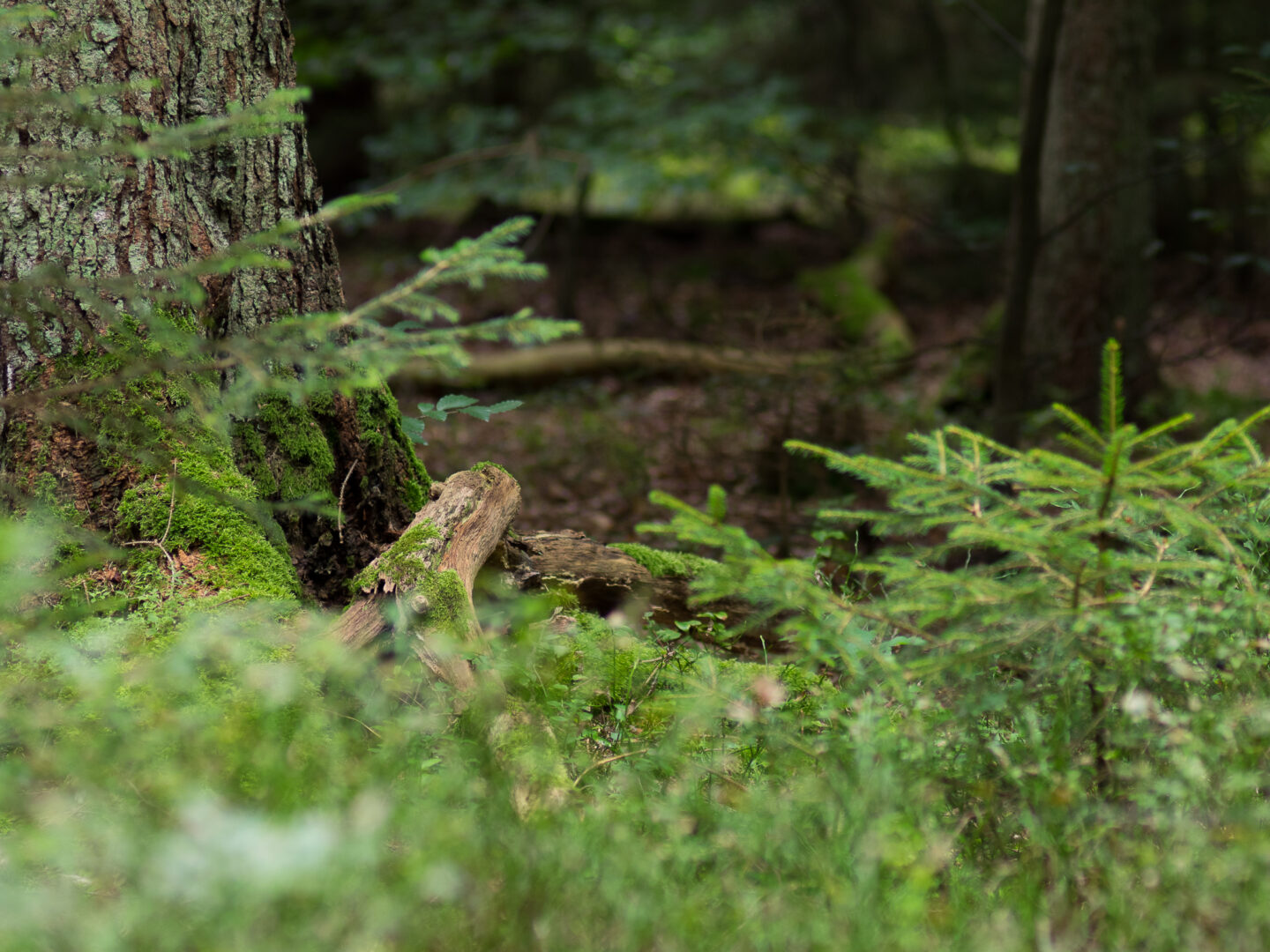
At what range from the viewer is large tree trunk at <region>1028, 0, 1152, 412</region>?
22.0 feet

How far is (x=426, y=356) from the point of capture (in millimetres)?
1905

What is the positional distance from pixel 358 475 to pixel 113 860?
201 cm

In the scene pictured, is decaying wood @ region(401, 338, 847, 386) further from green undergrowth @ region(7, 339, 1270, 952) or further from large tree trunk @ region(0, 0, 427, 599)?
green undergrowth @ region(7, 339, 1270, 952)

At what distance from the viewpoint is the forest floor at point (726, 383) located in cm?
611

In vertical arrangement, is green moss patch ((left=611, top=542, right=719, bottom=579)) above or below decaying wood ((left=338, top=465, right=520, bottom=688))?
below

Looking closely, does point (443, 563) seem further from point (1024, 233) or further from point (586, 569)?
point (1024, 233)

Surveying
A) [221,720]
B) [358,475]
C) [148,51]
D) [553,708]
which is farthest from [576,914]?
[148,51]

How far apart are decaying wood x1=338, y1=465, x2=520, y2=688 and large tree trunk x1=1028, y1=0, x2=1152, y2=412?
16.2 ft

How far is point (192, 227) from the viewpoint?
283 centimetres

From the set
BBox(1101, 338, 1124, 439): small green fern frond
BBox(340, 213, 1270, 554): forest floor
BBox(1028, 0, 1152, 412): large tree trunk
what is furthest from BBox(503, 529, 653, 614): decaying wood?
BBox(1028, 0, 1152, 412): large tree trunk

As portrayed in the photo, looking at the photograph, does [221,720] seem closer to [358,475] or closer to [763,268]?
[358,475]

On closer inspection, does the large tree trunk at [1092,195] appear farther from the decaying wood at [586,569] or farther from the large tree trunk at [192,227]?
the large tree trunk at [192,227]

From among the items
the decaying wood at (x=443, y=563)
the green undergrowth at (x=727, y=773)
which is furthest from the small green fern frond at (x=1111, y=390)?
the decaying wood at (x=443, y=563)

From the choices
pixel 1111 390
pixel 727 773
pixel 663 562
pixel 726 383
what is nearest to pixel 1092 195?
pixel 726 383
